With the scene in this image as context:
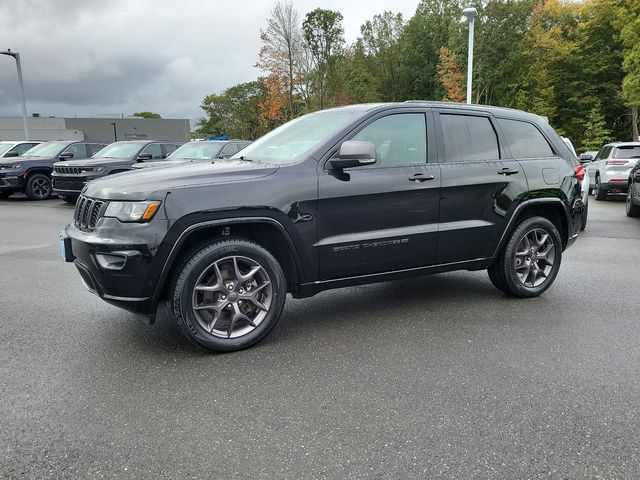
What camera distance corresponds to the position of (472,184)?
4.51 metres

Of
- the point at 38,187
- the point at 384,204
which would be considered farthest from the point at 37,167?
the point at 384,204

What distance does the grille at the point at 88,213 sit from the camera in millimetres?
3550

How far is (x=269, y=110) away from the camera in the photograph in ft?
140

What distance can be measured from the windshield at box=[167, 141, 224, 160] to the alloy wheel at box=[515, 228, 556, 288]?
9.36m

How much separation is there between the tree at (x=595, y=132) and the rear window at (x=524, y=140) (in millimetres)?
37424

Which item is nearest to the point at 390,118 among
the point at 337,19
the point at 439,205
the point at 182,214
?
the point at 439,205

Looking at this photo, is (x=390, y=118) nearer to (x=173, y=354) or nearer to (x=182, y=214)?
(x=182, y=214)

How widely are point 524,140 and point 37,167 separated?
14367 millimetres

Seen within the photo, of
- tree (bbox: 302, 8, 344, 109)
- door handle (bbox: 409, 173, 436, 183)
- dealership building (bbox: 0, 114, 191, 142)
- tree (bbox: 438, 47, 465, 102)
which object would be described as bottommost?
door handle (bbox: 409, 173, 436, 183)

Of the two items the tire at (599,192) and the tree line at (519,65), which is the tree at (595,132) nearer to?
the tree line at (519,65)

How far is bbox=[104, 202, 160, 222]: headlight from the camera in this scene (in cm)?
336

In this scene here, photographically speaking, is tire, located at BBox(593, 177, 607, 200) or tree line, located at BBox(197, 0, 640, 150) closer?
tire, located at BBox(593, 177, 607, 200)

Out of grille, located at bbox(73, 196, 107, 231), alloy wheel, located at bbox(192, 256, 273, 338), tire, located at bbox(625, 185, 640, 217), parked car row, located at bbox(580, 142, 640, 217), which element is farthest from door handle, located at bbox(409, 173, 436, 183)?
parked car row, located at bbox(580, 142, 640, 217)

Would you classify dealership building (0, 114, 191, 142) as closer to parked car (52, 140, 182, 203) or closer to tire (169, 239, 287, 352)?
parked car (52, 140, 182, 203)
